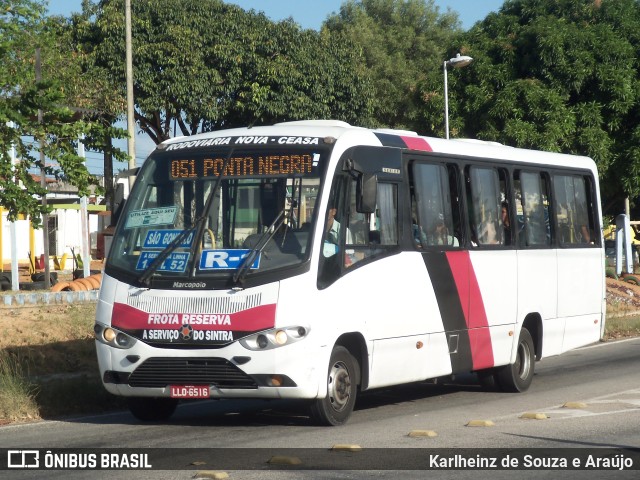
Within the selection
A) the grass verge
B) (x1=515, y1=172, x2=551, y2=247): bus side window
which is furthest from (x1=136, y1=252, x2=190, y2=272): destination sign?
(x1=515, y1=172, x2=551, y2=247): bus side window

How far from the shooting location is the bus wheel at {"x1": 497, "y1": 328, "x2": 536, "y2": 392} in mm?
15109

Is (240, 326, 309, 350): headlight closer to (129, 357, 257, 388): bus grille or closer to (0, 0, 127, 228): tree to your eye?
(129, 357, 257, 388): bus grille

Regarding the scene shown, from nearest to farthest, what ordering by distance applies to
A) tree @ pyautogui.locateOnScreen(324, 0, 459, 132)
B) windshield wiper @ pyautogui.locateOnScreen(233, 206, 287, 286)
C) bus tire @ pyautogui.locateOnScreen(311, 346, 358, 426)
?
windshield wiper @ pyautogui.locateOnScreen(233, 206, 287, 286)
bus tire @ pyautogui.locateOnScreen(311, 346, 358, 426)
tree @ pyautogui.locateOnScreen(324, 0, 459, 132)

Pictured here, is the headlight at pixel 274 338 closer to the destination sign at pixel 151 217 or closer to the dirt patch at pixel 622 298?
the destination sign at pixel 151 217

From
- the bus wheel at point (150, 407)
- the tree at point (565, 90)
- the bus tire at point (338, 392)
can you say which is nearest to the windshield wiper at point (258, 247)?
the bus tire at point (338, 392)

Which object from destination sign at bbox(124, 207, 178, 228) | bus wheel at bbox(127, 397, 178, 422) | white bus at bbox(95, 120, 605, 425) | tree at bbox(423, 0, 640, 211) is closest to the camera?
white bus at bbox(95, 120, 605, 425)

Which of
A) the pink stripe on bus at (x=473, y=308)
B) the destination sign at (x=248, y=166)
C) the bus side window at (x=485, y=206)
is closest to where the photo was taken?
the destination sign at (x=248, y=166)

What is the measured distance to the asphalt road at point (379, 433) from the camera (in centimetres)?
929

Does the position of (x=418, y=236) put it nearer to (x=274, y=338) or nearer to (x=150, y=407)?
(x=274, y=338)

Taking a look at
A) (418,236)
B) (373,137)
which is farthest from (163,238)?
(418,236)

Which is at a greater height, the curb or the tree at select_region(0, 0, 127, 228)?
the tree at select_region(0, 0, 127, 228)

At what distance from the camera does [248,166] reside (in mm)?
12188

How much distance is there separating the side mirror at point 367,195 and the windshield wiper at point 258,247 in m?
0.73

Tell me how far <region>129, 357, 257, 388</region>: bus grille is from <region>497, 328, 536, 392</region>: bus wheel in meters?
4.82
